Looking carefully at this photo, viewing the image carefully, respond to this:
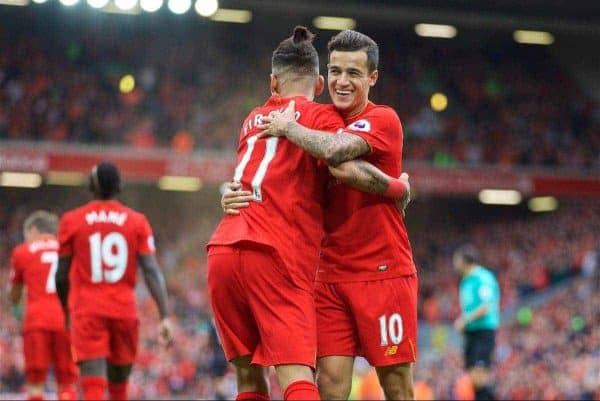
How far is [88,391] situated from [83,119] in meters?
18.0

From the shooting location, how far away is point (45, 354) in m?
10.0

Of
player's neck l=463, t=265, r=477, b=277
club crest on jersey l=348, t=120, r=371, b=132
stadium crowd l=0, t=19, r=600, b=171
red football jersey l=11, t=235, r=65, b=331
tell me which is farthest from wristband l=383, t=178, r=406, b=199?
stadium crowd l=0, t=19, r=600, b=171

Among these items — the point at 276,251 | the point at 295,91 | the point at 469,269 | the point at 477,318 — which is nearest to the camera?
the point at 276,251

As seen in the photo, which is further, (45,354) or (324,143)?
(45,354)

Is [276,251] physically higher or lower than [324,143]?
lower

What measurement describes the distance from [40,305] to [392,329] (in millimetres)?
5483

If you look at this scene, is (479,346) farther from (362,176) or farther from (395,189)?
(362,176)

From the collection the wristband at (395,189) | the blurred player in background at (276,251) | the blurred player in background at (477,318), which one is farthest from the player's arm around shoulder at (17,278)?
the wristband at (395,189)

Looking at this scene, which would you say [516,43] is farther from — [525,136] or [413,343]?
[413,343]

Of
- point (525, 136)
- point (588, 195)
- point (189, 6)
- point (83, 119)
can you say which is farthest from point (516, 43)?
point (83, 119)

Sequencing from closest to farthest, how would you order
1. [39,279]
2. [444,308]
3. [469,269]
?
[39,279]
[469,269]
[444,308]

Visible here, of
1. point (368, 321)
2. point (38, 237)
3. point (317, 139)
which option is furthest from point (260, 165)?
point (38, 237)

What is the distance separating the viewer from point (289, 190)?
16.6ft

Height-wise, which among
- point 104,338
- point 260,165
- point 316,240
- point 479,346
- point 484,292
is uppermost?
point 260,165
